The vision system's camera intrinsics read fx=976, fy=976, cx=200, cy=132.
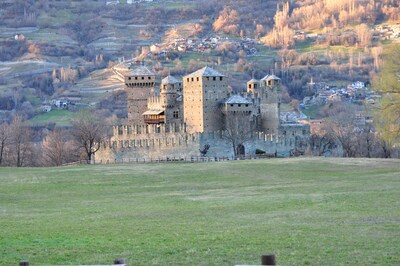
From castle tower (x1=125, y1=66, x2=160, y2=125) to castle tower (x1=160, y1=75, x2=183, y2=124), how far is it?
6623mm

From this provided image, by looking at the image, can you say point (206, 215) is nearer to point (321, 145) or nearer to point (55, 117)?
point (321, 145)

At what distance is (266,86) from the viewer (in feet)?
316

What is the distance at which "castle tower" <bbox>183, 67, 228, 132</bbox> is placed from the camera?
9119 centimetres

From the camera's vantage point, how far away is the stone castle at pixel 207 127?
8875 centimetres

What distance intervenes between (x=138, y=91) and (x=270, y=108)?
664 inches

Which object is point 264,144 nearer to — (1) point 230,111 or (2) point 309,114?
(1) point 230,111

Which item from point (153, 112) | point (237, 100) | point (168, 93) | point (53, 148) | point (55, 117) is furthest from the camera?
point (55, 117)

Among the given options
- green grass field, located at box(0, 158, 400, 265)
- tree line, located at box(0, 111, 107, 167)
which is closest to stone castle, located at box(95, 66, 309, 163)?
tree line, located at box(0, 111, 107, 167)

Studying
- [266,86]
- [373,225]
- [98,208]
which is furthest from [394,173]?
[266,86]

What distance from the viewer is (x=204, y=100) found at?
91250 mm

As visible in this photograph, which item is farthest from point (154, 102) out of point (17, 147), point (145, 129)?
point (17, 147)

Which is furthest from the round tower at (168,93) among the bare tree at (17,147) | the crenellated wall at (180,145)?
the bare tree at (17,147)

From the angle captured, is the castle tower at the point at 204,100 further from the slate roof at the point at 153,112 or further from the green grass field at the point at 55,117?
the green grass field at the point at 55,117

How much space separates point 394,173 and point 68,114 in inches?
5341
